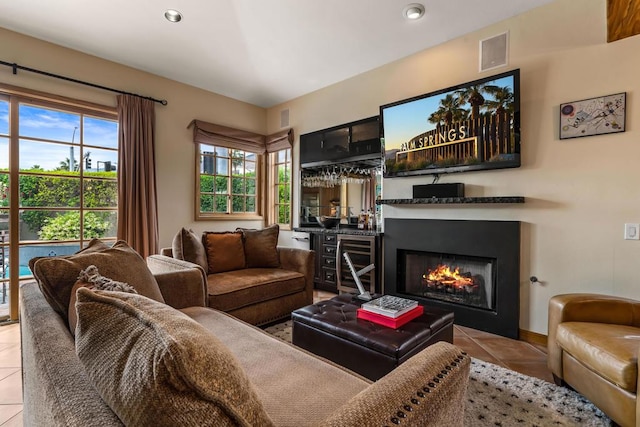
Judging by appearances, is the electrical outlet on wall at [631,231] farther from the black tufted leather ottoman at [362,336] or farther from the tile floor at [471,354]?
the black tufted leather ottoman at [362,336]

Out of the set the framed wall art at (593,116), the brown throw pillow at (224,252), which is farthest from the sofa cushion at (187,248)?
the framed wall art at (593,116)

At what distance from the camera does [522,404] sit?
1659 millimetres

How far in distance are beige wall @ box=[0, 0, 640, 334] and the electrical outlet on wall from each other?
36 mm

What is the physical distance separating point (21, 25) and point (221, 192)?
2.54 metres

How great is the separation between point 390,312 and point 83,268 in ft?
4.93

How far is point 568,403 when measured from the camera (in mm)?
1661

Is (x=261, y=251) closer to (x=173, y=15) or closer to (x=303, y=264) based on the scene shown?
(x=303, y=264)

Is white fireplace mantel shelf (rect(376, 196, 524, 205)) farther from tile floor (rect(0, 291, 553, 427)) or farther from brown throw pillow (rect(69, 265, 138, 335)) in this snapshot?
brown throw pillow (rect(69, 265, 138, 335))

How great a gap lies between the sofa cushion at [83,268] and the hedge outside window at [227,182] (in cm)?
267

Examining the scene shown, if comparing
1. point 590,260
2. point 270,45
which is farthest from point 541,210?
point 270,45

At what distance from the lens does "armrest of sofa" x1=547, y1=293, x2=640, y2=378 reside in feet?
5.74

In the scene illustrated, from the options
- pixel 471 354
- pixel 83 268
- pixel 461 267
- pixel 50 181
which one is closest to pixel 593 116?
pixel 461 267

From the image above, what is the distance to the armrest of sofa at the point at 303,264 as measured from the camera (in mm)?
3080

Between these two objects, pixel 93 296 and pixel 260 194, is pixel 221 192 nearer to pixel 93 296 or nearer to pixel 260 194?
pixel 260 194
